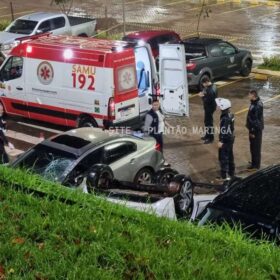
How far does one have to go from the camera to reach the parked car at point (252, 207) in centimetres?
709

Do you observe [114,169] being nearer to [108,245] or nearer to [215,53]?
[108,245]

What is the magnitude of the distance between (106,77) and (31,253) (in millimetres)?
→ 9058

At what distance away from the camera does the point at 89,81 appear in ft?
49.2

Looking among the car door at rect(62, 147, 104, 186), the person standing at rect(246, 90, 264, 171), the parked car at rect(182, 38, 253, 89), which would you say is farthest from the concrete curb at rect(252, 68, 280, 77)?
the car door at rect(62, 147, 104, 186)

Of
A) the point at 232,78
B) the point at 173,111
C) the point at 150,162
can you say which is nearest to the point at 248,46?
the point at 232,78

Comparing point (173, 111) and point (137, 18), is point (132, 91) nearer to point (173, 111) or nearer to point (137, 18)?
point (173, 111)

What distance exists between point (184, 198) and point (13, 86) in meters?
8.80

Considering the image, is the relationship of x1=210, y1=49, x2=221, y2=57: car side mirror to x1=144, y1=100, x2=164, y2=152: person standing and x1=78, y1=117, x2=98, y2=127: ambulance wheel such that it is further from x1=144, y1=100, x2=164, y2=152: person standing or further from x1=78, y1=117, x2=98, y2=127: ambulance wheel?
x1=144, y1=100, x2=164, y2=152: person standing

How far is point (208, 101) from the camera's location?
15.5 meters

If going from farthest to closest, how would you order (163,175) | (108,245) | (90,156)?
(163,175) → (90,156) → (108,245)

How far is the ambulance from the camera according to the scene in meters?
14.8

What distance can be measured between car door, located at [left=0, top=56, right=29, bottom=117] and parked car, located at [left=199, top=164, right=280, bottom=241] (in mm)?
9563

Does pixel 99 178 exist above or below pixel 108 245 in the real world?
below

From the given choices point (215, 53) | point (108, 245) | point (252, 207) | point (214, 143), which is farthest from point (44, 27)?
point (108, 245)
